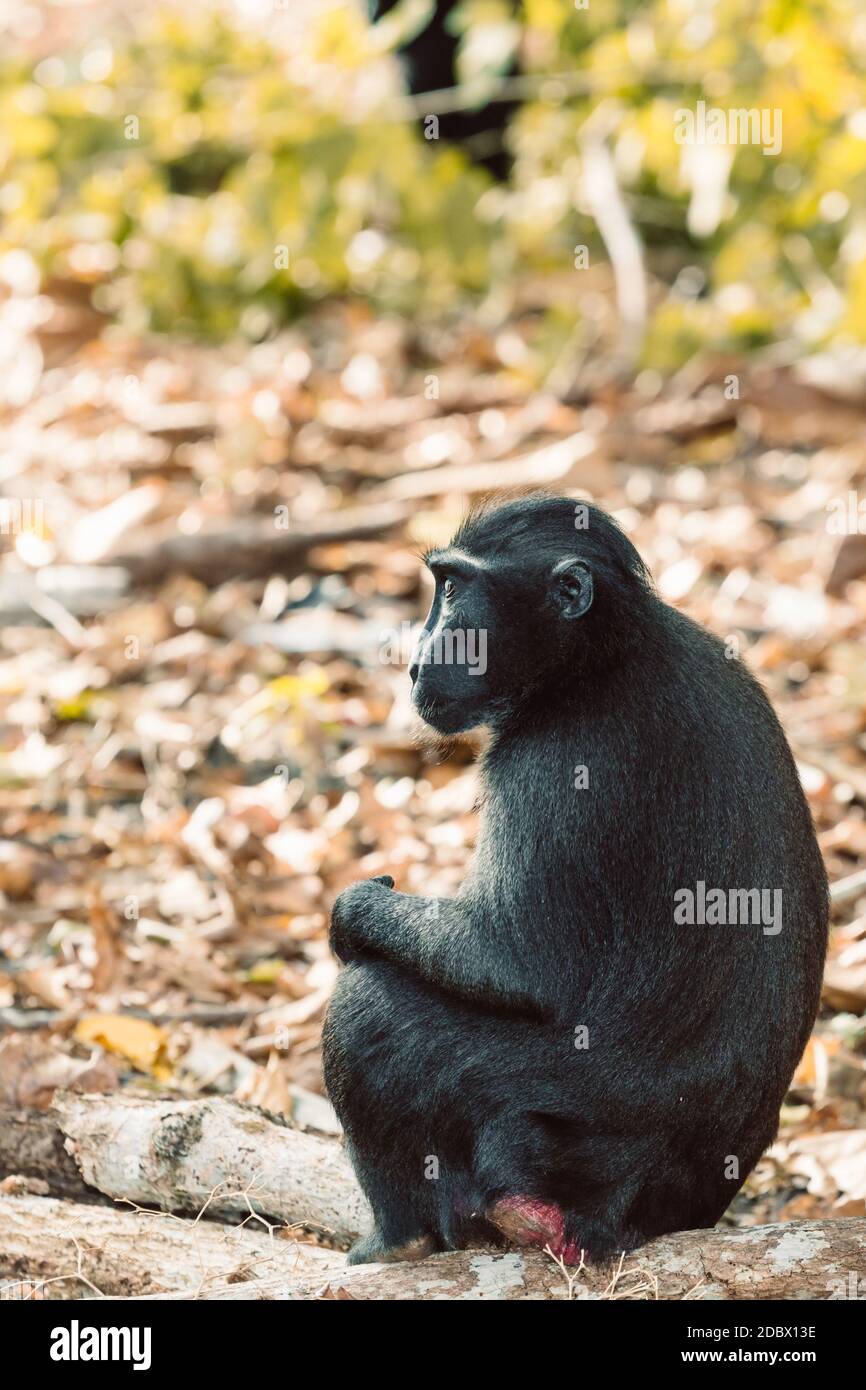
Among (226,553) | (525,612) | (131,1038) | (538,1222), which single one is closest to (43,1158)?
(131,1038)

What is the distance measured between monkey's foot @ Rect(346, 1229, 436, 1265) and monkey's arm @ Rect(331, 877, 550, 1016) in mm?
658

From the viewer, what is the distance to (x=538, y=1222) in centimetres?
401

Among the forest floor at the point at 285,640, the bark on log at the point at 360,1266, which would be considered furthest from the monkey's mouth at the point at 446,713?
the bark on log at the point at 360,1266

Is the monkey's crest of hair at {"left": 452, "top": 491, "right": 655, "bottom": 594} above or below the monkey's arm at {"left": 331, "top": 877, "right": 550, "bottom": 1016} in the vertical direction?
above

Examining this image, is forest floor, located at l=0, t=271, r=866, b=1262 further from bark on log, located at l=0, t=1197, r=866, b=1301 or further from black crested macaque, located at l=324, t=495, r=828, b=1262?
bark on log, located at l=0, t=1197, r=866, b=1301

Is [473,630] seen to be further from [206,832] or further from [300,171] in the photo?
[300,171]

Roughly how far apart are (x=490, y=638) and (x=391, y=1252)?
1.61 meters

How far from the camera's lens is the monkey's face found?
4363mm

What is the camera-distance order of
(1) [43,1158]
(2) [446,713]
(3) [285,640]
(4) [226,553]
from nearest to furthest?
(2) [446,713], (1) [43,1158], (3) [285,640], (4) [226,553]

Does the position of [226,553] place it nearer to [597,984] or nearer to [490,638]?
[490,638]

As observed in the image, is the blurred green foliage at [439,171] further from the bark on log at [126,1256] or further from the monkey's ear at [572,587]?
the bark on log at [126,1256]

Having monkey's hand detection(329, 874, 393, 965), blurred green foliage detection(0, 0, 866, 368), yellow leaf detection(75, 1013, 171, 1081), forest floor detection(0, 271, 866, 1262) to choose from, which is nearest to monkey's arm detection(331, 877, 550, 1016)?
monkey's hand detection(329, 874, 393, 965)

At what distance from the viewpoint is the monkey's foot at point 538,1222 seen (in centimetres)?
400

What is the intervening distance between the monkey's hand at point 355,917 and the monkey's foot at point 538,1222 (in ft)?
2.45
